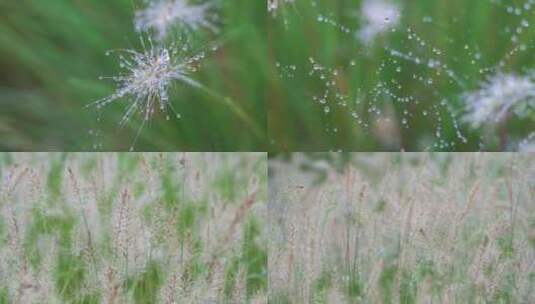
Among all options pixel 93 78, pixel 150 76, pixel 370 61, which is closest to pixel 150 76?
pixel 150 76

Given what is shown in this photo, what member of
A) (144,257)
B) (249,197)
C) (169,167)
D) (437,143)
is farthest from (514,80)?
(144,257)

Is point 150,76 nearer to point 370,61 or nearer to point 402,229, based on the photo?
point 370,61

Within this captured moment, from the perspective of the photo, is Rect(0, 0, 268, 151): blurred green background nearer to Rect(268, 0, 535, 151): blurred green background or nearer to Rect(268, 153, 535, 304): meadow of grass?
Rect(268, 0, 535, 151): blurred green background

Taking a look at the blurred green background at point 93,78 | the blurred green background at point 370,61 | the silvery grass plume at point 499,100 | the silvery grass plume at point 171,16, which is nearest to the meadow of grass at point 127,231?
the blurred green background at point 93,78

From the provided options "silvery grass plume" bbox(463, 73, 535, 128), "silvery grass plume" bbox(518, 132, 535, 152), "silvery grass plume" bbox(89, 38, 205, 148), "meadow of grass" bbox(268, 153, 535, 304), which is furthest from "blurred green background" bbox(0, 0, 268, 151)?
"silvery grass plume" bbox(518, 132, 535, 152)

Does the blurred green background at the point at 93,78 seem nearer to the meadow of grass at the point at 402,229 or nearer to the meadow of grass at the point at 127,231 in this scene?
the meadow of grass at the point at 127,231

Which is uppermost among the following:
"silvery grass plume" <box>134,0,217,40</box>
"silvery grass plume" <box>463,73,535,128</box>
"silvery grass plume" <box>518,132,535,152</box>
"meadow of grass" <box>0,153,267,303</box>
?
"silvery grass plume" <box>134,0,217,40</box>
